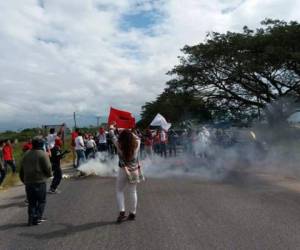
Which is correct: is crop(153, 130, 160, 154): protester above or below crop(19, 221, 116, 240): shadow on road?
above

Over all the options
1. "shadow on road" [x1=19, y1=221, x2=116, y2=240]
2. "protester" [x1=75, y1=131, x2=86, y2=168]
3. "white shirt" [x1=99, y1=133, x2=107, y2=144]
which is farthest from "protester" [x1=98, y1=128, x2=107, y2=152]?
"shadow on road" [x1=19, y1=221, x2=116, y2=240]

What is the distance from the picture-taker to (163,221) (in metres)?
8.10

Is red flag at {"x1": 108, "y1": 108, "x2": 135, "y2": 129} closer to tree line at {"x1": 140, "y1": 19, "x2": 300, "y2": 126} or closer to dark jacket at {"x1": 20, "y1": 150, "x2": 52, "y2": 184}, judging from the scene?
dark jacket at {"x1": 20, "y1": 150, "x2": 52, "y2": 184}

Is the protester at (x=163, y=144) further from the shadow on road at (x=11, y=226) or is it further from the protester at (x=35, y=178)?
the shadow on road at (x=11, y=226)

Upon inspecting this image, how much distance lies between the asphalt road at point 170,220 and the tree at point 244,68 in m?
27.3

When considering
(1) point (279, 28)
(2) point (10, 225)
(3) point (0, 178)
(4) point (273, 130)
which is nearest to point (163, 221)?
(2) point (10, 225)

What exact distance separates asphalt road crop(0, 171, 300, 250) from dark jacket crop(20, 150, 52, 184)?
2.57 feet

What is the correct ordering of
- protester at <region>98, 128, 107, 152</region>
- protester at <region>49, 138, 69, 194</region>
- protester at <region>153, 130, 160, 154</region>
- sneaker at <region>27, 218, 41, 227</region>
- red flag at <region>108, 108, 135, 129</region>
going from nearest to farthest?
sneaker at <region>27, 218, 41, 227</region> → protester at <region>49, 138, 69, 194</region> → red flag at <region>108, 108, 135, 129</region> → protester at <region>98, 128, 107, 152</region> → protester at <region>153, 130, 160, 154</region>

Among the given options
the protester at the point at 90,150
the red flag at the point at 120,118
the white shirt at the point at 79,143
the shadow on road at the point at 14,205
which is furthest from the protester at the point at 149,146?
the shadow on road at the point at 14,205

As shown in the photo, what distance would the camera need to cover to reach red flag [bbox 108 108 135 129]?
43.6ft

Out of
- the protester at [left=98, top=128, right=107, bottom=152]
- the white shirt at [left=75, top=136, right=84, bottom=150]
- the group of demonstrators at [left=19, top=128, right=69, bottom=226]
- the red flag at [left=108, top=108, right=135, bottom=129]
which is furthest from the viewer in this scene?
the protester at [left=98, top=128, right=107, bottom=152]

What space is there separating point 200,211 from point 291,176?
6676 millimetres

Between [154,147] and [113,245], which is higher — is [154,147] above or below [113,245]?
above

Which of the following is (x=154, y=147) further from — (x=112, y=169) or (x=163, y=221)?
(x=163, y=221)
